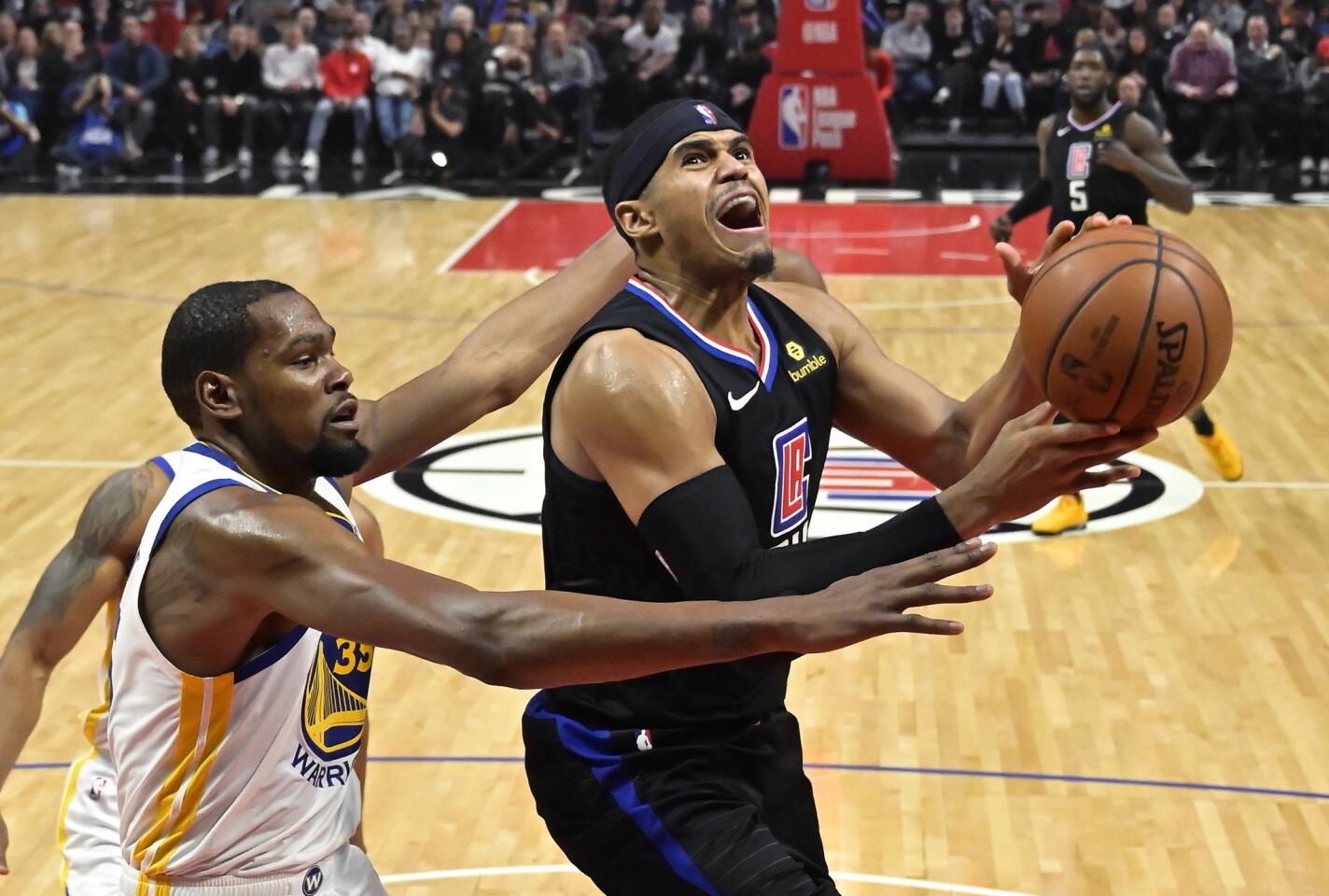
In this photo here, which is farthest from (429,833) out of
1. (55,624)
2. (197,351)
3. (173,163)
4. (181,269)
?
(173,163)

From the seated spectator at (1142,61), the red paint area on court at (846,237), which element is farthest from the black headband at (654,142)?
the seated spectator at (1142,61)

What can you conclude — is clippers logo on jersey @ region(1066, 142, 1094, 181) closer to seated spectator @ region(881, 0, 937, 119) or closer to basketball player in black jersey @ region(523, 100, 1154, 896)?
basketball player in black jersey @ region(523, 100, 1154, 896)

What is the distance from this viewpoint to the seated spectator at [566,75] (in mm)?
19734

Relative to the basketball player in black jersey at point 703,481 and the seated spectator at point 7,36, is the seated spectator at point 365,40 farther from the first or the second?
the basketball player in black jersey at point 703,481

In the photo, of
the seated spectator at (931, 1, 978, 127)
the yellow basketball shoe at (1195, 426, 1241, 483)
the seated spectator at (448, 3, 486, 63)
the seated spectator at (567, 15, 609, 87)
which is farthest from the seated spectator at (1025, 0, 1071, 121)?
the yellow basketball shoe at (1195, 426, 1241, 483)

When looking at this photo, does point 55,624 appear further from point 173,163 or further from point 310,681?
point 173,163

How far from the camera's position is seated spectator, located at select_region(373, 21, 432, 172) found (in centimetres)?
1975

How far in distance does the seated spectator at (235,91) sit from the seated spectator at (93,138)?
0.93 metres

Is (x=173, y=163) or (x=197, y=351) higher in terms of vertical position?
(x=197, y=351)

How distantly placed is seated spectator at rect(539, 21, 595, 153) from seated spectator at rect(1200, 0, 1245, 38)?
6.58m

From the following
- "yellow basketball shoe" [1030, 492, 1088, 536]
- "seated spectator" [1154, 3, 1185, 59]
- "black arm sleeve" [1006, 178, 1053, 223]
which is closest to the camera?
"yellow basketball shoe" [1030, 492, 1088, 536]

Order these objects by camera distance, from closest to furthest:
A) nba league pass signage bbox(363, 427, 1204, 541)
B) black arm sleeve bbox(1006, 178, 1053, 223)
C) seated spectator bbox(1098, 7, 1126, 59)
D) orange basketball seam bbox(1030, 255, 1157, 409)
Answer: orange basketball seam bbox(1030, 255, 1157, 409) → nba league pass signage bbox(363, 427, 1204, 541) → black arm sleeve bbox(1006, 178, 1053, 223) → seated spectator bbox(1098, 7, 1126, 59)

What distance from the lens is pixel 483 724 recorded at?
6.52 meters

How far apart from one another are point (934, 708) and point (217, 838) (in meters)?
3.71
